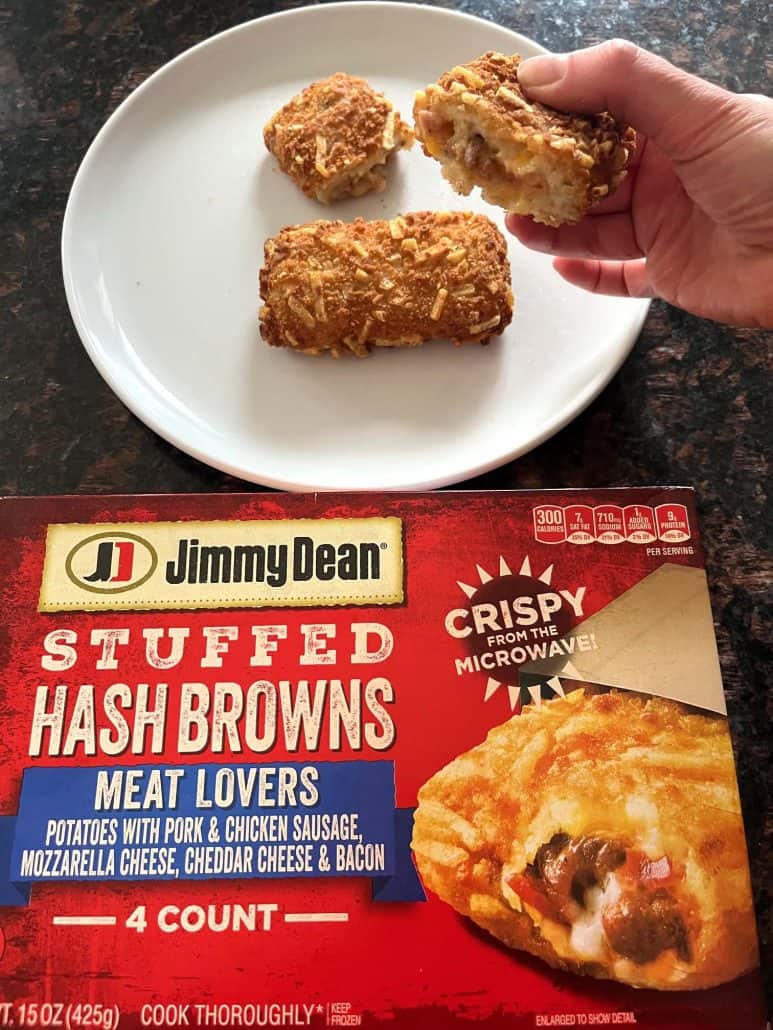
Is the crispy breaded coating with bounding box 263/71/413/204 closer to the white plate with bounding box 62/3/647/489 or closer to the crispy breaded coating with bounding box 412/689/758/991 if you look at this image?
the white plate with bounding box 62/3/647/489

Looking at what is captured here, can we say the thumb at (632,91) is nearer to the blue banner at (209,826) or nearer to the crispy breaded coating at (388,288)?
the crispy breaded coating at (388,288)

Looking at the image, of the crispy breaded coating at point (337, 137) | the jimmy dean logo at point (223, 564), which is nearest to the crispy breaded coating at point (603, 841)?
the jimmy dean logo at point (223, 564)

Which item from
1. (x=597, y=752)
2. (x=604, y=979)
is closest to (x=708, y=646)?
(x=597, y=752)

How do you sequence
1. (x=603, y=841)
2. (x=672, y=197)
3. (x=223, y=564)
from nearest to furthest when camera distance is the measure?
(x=603, y=841)
(x=223, y=564)
(x=672, y=197)

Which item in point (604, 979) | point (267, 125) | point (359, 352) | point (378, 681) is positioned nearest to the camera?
point (604, 979)

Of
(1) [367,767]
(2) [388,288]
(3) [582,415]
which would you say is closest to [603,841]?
(1) [367,767]

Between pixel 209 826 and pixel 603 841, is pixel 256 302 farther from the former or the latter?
pixel 603 841

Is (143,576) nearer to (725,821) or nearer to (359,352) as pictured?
(359,352)
